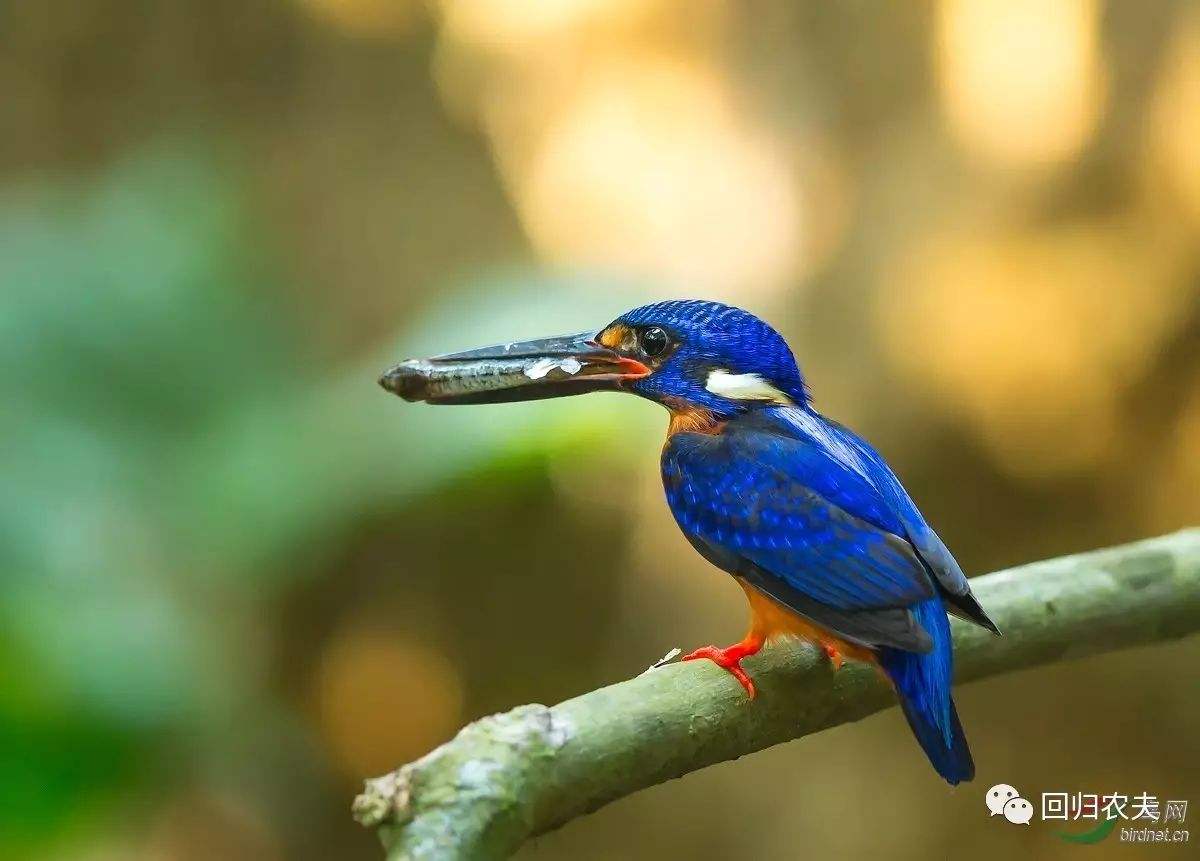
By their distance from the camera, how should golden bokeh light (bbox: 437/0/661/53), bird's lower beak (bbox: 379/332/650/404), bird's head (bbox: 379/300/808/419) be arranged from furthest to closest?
golden bokeh light (bbox: 437/0/661/53), bird's head (bbox: 379/300/808/419), bird's lower beak (bbox: 379/332/650/404)

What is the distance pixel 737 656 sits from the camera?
1334 millimetres

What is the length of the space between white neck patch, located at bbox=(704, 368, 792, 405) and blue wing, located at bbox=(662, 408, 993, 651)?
2 centimetres

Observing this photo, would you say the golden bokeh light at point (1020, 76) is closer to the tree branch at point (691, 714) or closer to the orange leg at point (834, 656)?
the tree branch at point (691, 714)

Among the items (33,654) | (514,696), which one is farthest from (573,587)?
(33,654)

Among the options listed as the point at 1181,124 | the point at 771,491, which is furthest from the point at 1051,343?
the point at 771,491

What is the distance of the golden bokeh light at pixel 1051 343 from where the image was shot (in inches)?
113

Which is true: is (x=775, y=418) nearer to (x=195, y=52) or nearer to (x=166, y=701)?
(x=166, y=701)

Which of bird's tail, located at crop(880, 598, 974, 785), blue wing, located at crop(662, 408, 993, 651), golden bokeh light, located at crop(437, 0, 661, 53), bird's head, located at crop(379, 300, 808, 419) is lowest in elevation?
bird's tail, located at crop(880, 598, 974, 785)

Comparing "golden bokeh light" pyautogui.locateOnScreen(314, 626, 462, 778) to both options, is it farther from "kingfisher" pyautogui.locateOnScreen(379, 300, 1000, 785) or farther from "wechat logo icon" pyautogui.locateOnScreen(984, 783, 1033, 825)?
"kingfisher" pyautogui.locateOnScreen(379, 300, 1000, 785)

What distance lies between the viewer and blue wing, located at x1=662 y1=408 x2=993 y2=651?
119cm

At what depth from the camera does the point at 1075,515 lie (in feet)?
9.45

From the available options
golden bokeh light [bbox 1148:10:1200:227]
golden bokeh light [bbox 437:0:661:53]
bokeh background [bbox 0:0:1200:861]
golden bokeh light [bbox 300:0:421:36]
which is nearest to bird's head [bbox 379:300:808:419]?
bokeh background [bbox 0:0:1200:861]

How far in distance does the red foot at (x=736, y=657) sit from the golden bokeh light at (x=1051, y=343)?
1.68 m

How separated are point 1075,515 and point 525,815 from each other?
219 centimetres
